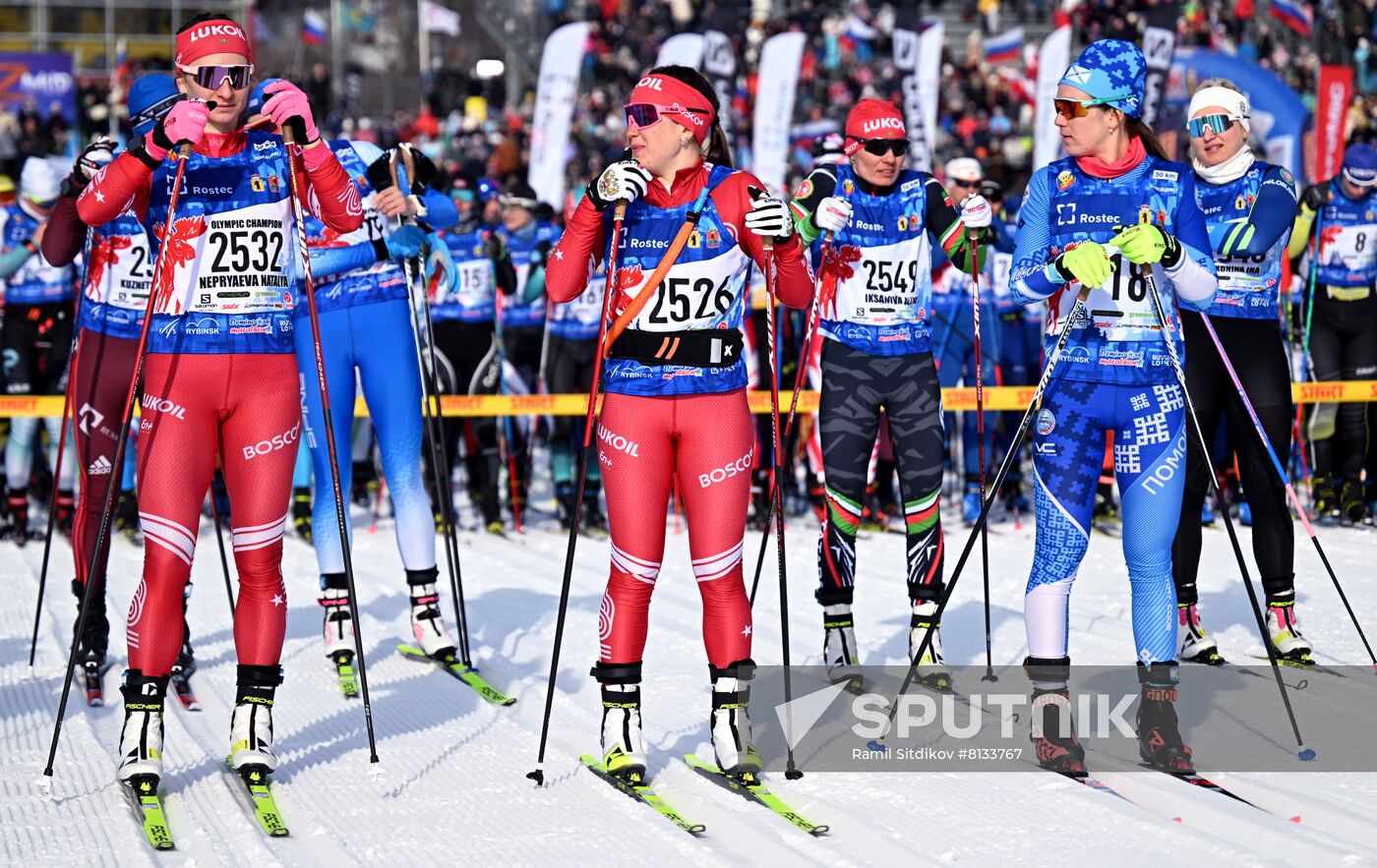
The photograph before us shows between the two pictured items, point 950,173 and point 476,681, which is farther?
point 950,173

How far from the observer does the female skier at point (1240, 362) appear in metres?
6.74

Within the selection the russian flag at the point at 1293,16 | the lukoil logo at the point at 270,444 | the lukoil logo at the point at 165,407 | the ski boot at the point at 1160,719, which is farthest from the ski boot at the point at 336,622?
the russian flag at the point at 1293,16

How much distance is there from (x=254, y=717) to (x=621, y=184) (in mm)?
2172

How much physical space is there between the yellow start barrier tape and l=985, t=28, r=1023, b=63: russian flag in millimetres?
17551

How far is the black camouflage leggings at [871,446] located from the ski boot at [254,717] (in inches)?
92.5

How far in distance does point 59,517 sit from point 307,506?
5.65 ft

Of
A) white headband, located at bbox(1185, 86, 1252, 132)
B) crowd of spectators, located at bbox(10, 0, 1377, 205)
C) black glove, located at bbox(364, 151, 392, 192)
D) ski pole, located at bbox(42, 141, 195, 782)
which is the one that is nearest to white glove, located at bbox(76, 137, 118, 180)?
ski pole, located at bbox(42, 141, 195, 782)

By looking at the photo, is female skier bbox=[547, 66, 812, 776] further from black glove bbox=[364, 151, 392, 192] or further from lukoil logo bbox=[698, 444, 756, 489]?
black glove bbox=[364, 151, 392, 192]

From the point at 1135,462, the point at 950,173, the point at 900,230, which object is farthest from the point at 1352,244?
the point at 1135,462

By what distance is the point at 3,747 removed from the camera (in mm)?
5887

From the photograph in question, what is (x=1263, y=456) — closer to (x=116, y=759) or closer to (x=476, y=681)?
(x=476, y=681)

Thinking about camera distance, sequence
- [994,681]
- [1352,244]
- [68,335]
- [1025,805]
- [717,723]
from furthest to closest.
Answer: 1. [68,335]
2. [1352,244]
3. [994,681]
4. [717,723]
5. [1025,805]

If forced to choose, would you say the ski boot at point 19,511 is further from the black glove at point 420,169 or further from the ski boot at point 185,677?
the black glove at point 420,169

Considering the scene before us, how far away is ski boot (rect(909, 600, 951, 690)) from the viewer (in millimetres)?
6441
